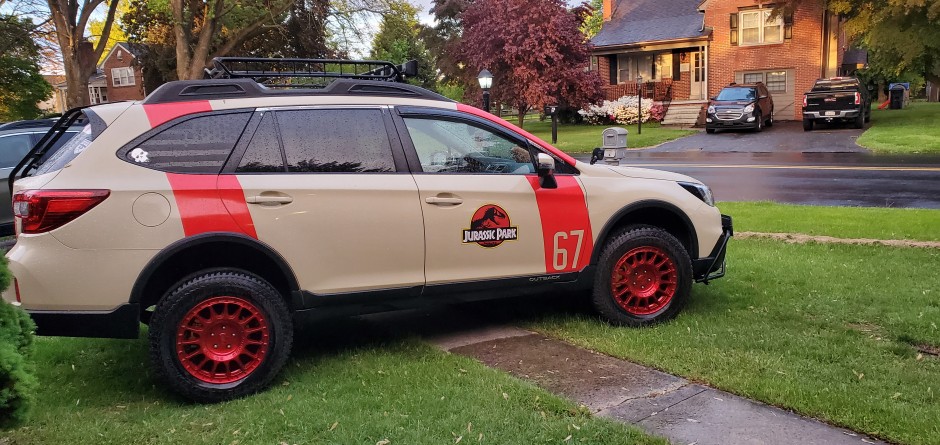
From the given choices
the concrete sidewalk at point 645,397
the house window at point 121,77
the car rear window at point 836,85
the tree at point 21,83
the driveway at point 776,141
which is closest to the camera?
the concrete sidewalk at point 645,397

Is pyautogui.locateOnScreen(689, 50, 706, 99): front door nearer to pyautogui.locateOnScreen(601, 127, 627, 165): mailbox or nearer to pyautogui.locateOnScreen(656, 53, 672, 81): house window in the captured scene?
pyautogui.locateOnScreen(656, 53, 672, 81): house window

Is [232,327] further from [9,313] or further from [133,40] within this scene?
[133,40]

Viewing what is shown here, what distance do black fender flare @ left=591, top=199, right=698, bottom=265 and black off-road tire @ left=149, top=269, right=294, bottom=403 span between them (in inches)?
87.0

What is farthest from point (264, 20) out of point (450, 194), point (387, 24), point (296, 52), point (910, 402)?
point (910, 402)

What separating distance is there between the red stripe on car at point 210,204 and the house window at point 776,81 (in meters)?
32.0

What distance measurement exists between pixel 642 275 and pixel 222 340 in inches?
117

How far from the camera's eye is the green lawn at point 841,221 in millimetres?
8383

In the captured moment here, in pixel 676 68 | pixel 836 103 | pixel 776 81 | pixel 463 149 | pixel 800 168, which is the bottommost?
pixel 800 168

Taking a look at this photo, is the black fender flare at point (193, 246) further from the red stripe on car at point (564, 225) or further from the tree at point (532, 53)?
the tree at point (532, 53)

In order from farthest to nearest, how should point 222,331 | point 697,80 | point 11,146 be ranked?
point 697,80 < point 11,146 < point 222,331

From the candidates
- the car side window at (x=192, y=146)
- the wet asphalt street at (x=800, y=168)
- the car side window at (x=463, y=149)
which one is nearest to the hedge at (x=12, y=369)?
the car side window at (x=192, y=146)

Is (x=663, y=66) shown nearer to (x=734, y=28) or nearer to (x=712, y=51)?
(x=712, y=51)

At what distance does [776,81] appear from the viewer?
31.8 meters

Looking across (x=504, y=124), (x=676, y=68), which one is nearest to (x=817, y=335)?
(x=504, y=124)
